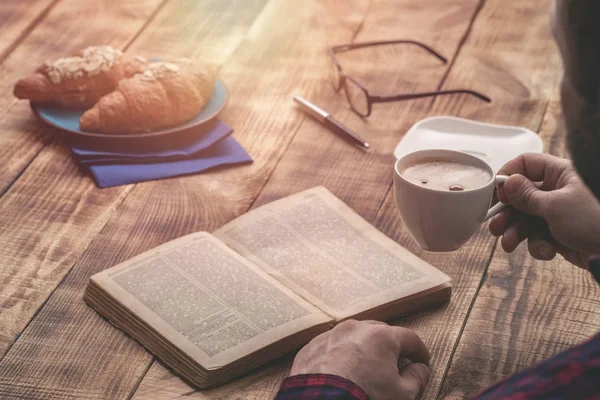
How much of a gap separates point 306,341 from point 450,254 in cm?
31

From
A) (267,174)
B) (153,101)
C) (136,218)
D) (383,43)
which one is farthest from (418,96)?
(136,218)

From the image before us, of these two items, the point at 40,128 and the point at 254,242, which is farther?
the point at 40,128

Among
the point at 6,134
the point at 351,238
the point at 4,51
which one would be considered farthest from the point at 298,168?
the point at 4,51

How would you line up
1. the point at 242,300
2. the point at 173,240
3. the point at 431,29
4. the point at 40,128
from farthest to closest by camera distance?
the point at 431,29
the point at 40,128
the point at 173,240
the point at 242,300

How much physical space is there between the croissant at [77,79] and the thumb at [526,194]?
82 cm

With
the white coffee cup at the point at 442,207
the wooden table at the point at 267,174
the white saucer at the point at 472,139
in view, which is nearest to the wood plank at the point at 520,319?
the wooden table at the point at 267,174

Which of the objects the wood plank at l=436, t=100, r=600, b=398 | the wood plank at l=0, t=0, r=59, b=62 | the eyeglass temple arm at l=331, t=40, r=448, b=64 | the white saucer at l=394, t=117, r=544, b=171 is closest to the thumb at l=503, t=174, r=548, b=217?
the wood plank at l=436, t=100, r=600, b=398

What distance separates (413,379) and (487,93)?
2.84ft

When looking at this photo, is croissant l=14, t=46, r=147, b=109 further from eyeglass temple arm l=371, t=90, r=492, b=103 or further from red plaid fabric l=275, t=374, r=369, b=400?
red plaid fabric l=275, t=374, r=369, b=400

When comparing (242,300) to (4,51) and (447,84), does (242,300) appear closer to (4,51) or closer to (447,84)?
(447,84)

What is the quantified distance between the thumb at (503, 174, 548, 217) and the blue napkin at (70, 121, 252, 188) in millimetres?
553

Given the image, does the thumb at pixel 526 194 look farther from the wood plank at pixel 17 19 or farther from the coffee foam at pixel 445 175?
the wood plank at pixel 17 19

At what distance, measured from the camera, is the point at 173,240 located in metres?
1.25

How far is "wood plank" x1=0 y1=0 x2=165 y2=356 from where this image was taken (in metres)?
1.21
